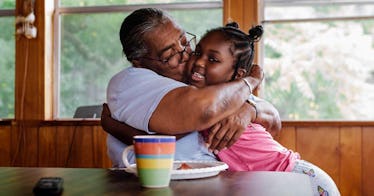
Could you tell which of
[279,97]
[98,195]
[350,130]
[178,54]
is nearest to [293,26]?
[279,97]

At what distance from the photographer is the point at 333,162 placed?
9.45ft

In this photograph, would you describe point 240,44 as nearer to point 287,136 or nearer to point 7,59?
point 287,136

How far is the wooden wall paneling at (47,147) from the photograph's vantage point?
10.6 ft

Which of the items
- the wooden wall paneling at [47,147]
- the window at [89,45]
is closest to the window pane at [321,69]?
the window at [89,45]

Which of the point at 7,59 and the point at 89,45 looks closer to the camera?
the point at 89,45

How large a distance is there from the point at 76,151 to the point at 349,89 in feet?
5.18

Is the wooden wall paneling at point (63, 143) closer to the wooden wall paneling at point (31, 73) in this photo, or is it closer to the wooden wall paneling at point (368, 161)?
the wooden wall paneling at point (31, 73)

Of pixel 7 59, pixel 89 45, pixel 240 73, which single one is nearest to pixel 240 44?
pixel 240 73

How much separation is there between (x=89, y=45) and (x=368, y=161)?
173 centimetres

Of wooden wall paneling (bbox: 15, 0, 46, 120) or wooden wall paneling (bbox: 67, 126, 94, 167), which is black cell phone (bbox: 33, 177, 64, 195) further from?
wooden wall paneling (bbox: 15, 0, 46, 120)

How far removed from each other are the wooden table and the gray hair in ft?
1.81

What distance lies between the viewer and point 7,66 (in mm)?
3441

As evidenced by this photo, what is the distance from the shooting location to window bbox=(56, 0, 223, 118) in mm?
3297

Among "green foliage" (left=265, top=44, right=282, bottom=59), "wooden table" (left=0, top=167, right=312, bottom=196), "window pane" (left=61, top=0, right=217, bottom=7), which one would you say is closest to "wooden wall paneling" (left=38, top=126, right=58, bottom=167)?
"window pane" (left=61, top=0, right=217, bottom=7)
